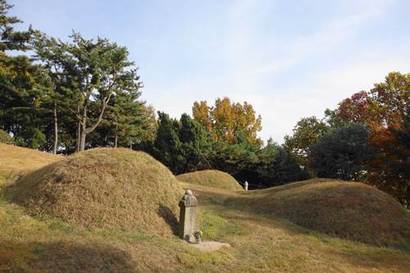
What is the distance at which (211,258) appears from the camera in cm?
1235

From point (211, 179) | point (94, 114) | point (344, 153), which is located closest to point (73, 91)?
point (94, 114)

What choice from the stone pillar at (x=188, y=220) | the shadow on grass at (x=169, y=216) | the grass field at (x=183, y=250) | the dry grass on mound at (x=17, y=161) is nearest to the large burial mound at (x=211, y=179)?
the dry grass on mound at (x=17, y=161)

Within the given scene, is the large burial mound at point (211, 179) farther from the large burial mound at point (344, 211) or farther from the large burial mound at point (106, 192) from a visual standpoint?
the large burial mound at point (106, 192)

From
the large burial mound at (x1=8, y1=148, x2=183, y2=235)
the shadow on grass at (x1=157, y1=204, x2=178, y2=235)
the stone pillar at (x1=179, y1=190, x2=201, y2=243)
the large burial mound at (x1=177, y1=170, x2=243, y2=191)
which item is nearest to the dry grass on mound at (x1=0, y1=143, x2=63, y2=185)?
the large burial mound at (x1=8, y1=148, x2=183, y2=235)

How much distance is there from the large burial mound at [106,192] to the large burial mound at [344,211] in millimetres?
6544

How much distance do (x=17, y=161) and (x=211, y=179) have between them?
1506 centimetres

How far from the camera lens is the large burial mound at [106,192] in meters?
13.2

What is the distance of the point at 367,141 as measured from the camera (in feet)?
123

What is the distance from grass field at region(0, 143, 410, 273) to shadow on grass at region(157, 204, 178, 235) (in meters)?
0.71

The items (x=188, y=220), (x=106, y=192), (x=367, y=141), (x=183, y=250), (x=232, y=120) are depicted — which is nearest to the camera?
(x=183, y=250)

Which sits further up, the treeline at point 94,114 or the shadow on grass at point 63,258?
the treeline at point 94,114

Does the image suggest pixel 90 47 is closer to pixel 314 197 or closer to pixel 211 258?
pixel 314 197

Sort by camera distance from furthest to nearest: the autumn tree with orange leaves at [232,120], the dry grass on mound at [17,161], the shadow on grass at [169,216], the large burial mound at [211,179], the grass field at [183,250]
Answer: the autumn tree with orange leaves at [232,120], the large burial mound at [211,179], the dry grass on mound at [17,161], the shadow on grass at [169,216], the grass field at [183,250]

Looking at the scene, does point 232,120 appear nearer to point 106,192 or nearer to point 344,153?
point 344,153
